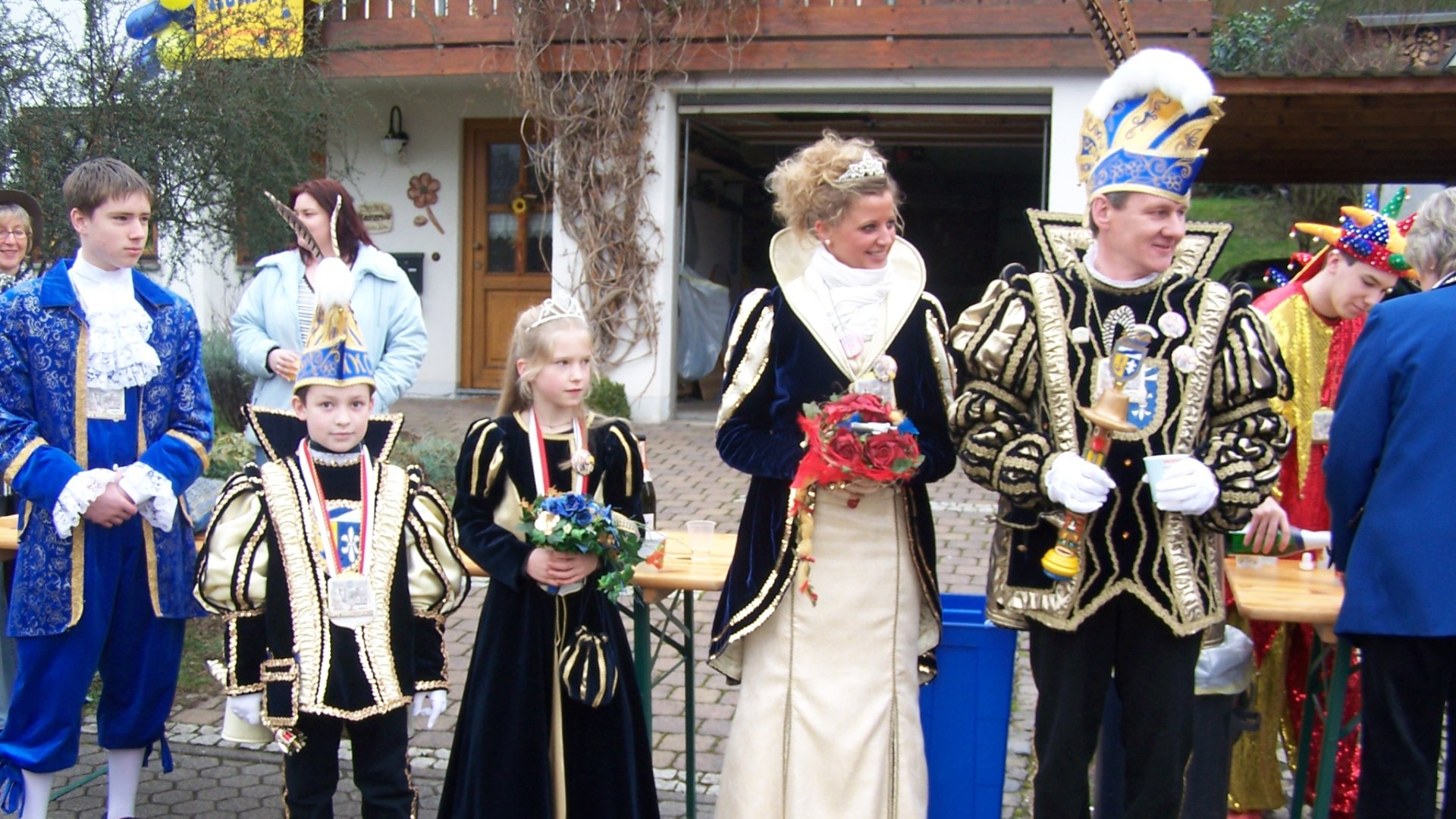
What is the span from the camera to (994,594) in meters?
2.96

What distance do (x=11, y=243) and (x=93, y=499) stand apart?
7.88ft

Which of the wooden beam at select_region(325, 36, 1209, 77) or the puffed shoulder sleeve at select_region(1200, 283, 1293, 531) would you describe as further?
the wooden beam at select_region(325, 36, 1209, 77)

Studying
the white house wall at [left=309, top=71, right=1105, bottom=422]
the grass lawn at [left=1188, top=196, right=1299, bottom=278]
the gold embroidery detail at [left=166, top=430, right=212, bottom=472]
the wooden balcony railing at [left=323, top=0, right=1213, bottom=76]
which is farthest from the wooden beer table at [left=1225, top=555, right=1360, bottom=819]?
the grass lawn at [left=1188, top=196, right=1299, bottom=278]

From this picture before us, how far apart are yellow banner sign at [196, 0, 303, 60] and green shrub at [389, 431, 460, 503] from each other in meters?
2.92

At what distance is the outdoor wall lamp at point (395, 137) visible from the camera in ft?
40.5

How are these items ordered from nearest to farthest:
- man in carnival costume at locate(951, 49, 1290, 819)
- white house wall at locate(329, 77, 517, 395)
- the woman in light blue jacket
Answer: man in carnival costume at locate(951, 49, 1290, 819) → the woman in light blue jacket → white house wall at locate(329, 77, 517, 395)

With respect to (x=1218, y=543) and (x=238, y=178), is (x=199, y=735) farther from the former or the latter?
(x=238, y=178)

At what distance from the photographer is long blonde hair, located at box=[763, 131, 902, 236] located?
2.96 metres

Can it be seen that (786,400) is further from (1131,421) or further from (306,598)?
(306,598)

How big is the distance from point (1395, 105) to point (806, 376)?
7.61 m

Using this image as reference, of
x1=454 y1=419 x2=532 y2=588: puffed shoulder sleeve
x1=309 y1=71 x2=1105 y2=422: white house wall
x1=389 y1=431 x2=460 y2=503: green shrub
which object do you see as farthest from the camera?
x1=309 y1=71 x2=1105 y2=422: white house wall

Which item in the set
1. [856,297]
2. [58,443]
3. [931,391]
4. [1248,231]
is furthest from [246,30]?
[1248,231]

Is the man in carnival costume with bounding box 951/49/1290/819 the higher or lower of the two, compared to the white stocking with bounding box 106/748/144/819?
higher

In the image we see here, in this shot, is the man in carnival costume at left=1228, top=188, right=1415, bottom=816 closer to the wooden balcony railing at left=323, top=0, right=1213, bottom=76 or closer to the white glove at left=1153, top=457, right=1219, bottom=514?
the white glove at left=1153, top=457, right=1219, bottom=514
